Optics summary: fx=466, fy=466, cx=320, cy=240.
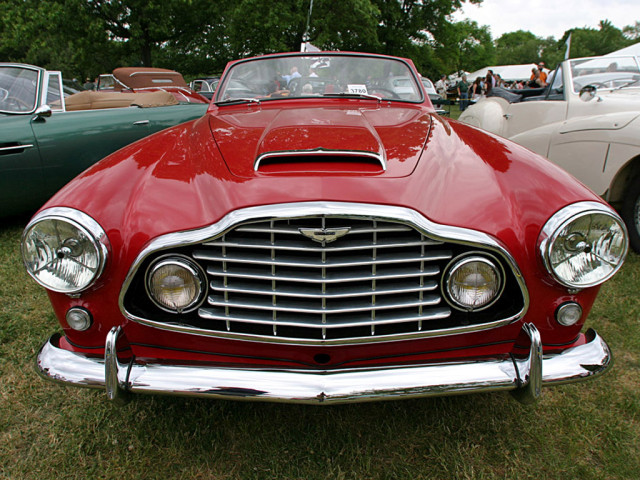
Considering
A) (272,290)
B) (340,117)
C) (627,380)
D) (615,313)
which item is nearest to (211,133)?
(340,117)

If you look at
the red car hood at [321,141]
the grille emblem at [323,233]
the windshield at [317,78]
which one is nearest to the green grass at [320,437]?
the grille emblem at [323,233]

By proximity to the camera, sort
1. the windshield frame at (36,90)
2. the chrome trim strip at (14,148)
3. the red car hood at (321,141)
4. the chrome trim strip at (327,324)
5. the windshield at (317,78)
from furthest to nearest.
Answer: the windshield frame at (36,90), the chrome trim strip at (14,148), the windshield at (317,78), the red car hood at (321,141), the chrome trim strip at (327,324)

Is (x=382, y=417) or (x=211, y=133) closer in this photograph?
(x=382, y=417)

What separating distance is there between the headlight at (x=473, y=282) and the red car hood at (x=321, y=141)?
0.38 m

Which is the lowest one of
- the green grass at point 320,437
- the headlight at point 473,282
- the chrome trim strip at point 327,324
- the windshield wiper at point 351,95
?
the green grass at point 320,437

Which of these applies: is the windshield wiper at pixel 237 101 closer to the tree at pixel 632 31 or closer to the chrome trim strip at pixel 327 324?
the chrome trim strip at pixel 327 324

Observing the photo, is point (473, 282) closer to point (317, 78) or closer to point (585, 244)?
point (585, 244)

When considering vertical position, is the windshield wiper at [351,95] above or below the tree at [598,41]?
below

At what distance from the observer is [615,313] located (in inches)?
111

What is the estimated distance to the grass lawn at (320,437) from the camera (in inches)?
68.1

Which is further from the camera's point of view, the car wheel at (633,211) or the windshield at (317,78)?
the car wheel at (633,211)

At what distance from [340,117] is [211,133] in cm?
62

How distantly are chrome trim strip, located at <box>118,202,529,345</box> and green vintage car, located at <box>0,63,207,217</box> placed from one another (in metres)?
2.86

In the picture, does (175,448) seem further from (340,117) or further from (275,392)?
(340,117)
